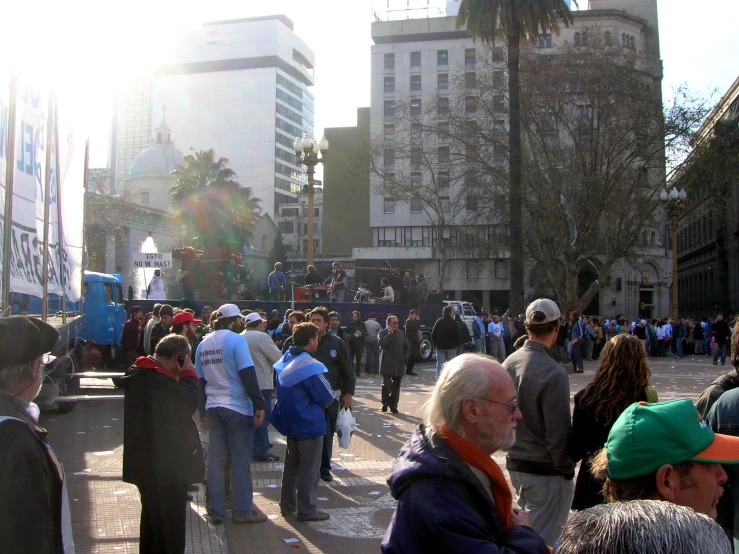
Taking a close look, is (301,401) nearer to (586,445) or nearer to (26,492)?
(586,445)

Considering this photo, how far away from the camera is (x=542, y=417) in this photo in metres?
4.66

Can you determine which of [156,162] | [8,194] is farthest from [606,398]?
[156,162]

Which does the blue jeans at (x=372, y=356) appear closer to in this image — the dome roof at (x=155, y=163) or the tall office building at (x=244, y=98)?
the dome roof at (x=155, y=163)

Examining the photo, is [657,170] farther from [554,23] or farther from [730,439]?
[730,439]

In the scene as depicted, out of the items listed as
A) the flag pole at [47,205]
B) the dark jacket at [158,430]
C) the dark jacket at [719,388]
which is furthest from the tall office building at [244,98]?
the dark jacket at [719,388]

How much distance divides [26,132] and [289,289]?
15.7 metres

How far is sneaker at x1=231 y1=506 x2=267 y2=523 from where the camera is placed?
6758mm

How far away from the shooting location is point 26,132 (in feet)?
27.5

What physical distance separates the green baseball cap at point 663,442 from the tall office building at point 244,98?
367 ft

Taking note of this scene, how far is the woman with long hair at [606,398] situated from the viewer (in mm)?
4418

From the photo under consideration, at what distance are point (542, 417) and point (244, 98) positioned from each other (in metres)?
124

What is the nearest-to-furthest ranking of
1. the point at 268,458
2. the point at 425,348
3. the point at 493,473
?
the point at 493,473 → the point at 268,458 → the point at 425,348

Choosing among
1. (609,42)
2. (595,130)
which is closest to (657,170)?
(595,130)

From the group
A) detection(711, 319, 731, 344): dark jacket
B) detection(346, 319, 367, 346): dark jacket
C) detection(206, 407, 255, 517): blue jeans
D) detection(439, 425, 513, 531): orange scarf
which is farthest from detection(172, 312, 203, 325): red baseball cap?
detection(711, 319, 731, 344): dark jacket
